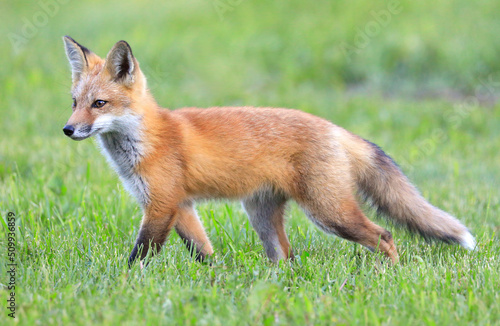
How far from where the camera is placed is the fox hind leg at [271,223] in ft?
14.7

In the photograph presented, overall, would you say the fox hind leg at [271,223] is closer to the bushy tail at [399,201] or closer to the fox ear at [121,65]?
the bushy tail at [399,201]

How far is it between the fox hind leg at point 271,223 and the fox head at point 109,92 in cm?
121

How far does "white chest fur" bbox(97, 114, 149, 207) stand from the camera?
4.00 meters

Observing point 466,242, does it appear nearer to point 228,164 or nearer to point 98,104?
point 228,164

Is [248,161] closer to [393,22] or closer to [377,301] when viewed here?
[377,301]

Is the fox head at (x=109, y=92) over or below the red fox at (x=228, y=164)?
over

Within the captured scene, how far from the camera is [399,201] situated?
4332mm

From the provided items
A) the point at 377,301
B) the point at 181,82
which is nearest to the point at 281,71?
the point at 181,82

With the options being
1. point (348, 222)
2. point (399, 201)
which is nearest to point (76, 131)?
point (348, 222)

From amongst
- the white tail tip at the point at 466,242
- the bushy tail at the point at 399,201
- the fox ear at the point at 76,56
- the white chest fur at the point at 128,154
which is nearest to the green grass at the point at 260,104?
the white tail tip at the point at 466,242

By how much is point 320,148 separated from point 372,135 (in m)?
5.43

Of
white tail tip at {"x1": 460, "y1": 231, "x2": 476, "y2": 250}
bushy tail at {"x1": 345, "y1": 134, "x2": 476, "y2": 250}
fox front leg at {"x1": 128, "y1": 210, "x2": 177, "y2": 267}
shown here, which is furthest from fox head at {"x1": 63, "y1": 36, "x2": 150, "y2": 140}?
white tail tip at {"x1": 460, "y1": 231, "x2": 476, "y2": 250}

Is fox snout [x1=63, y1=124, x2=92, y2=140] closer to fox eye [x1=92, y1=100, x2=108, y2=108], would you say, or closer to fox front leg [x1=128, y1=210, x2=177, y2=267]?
fox eye [x1=92, y1=100, x2=108, y2=108]

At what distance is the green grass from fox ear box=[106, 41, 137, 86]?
4.27 feet
